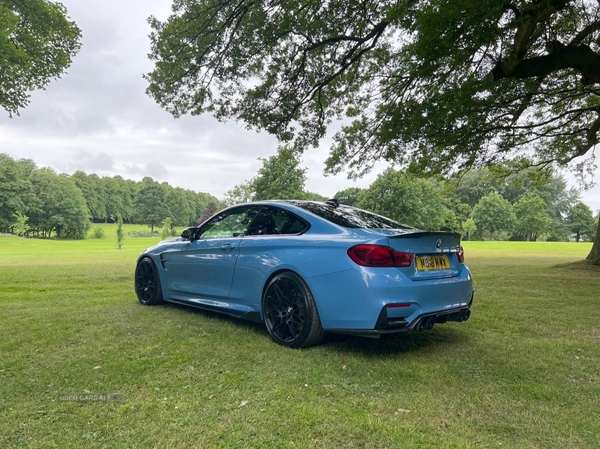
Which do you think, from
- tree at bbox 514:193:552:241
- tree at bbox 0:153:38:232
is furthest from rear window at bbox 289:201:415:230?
tree at bbox 514:193:552:241

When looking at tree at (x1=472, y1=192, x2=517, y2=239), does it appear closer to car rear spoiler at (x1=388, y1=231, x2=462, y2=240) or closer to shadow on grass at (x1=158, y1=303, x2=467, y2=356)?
shadow on grass at (x1=158, y1=303, x2=467, y2=356)

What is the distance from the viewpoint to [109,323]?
4.33m

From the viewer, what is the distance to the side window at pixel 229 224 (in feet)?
14.4

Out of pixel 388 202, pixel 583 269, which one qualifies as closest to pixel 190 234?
pixel 583 269

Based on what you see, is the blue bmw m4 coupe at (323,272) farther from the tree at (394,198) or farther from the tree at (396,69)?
the tree at (394,198)

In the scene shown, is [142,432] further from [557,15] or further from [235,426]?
[557,15]

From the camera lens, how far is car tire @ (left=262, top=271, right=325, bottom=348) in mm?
3357

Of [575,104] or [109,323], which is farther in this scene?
[575,104]

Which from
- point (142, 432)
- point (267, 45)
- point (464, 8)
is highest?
point (267, 45)

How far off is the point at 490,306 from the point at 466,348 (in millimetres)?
2535

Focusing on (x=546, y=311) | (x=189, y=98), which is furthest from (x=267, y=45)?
Answer: (x=546, y=311)

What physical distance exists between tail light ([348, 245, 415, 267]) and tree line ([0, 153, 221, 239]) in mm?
41295

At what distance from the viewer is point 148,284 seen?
17.8 feet

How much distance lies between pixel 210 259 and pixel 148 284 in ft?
4.96
